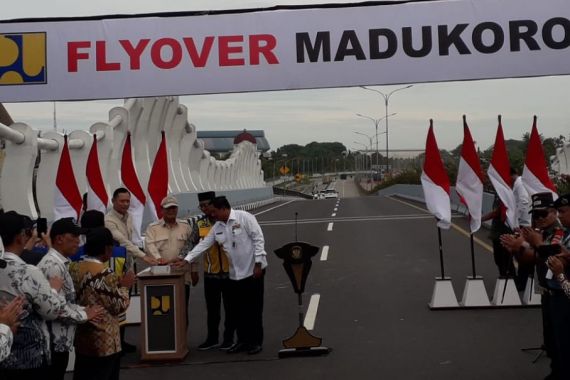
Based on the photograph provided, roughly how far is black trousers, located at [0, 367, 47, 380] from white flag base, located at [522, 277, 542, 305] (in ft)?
24.6

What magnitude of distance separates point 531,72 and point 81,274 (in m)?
4.79

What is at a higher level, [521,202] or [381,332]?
[521,202]

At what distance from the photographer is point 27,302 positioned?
450 centimetres

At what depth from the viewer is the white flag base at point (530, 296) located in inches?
414

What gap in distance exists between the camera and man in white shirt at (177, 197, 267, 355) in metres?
8.38

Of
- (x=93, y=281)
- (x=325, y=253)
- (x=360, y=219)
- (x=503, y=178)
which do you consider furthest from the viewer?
(x=360, y=219)

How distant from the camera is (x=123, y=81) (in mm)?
7699

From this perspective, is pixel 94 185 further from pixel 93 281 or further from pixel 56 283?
pixel 56 283

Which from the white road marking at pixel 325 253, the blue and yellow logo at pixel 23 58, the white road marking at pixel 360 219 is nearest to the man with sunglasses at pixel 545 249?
the blue and yellow logo at pixel 23 58

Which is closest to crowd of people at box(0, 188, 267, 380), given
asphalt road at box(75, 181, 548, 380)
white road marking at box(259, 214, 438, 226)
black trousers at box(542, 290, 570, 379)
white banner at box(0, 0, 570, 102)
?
asphalt road at box(75, 181, 548, 380)

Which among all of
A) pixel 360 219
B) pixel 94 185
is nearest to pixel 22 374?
pixel 94 185

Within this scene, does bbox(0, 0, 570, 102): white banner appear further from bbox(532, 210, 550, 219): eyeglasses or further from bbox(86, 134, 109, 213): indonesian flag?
bbox(86, 134, 109, 213): indonesian flag

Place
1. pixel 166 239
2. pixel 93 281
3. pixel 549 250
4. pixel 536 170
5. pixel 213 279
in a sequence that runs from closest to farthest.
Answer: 1. pixel 93 281
2. pixel 549 250
3. pixel 166 239
4. pixel 213 279
5. pixel 536 170

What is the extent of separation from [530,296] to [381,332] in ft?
8.33
